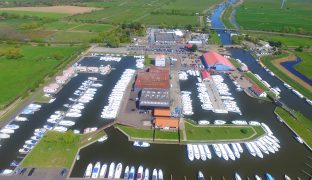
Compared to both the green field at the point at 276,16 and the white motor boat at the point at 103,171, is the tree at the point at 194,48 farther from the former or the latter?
the white motor boat at the point at 103,171

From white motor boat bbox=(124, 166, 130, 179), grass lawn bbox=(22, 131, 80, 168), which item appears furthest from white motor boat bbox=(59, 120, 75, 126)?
white motor boat bbox=(124, 166, 130, 179)

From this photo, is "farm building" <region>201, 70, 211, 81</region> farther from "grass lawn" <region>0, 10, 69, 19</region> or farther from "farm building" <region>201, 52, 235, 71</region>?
"grass lawn" <region>0, 10, 69, 19</region>

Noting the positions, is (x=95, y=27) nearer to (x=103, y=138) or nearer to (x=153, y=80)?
(x=153, y=80)

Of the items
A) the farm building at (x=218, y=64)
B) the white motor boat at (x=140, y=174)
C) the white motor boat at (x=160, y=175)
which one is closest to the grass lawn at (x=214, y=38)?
the farm building at (x=218, y=64)

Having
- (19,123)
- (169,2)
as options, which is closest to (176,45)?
(19,123)

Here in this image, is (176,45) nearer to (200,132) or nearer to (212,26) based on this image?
(212,26)

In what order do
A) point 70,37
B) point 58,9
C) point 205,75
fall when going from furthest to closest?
point 58,9 → point 70,37 → point 205,75

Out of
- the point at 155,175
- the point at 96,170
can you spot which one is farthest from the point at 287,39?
the point at 96,170
